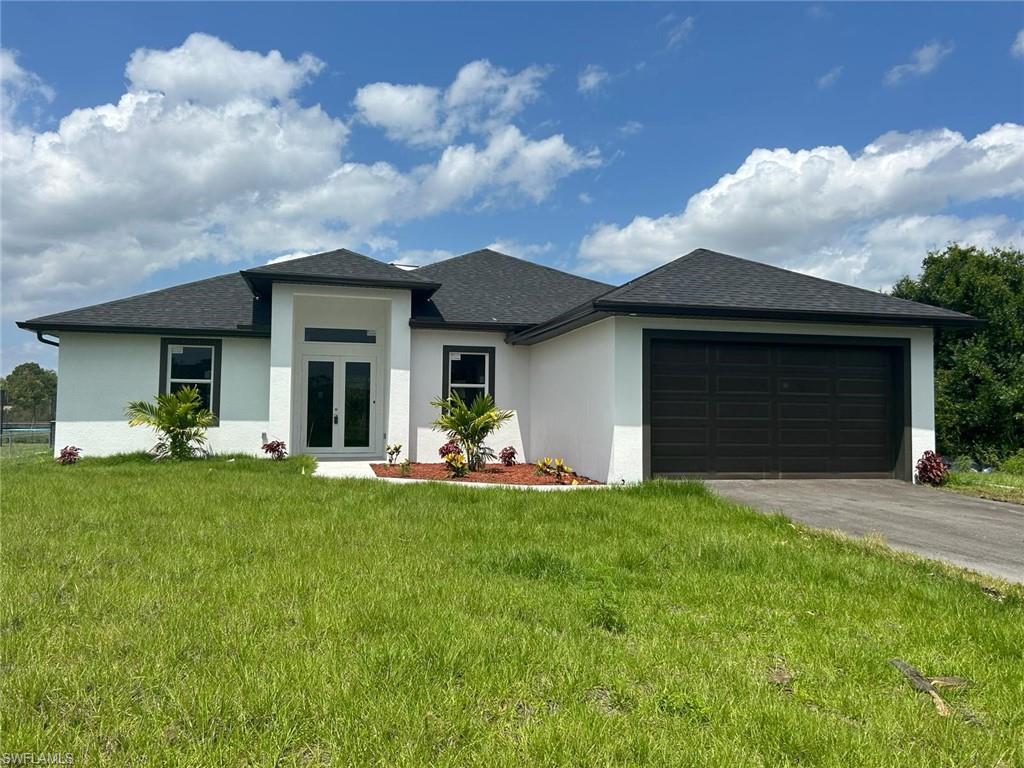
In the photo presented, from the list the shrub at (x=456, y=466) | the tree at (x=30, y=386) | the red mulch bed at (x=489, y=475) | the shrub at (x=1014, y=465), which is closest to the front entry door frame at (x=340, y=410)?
the red mulch bed at (x=489, y=475)

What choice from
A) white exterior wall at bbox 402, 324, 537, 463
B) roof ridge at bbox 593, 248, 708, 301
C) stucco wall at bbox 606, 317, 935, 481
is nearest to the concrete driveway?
stucco wall at bbox 606, 317, 935, 481

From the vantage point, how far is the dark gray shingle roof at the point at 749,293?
10461 mm

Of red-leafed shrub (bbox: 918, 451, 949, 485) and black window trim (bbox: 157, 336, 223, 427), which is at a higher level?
black window trim (bbox: 157, 336, 223, 427)

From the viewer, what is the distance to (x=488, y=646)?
3.27 metres

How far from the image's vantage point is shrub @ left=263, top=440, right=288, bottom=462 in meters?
12.8

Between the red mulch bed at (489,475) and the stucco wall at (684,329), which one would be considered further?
the red mulch bed at (489,475)

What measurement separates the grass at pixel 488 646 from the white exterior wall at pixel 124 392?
25.6 ft

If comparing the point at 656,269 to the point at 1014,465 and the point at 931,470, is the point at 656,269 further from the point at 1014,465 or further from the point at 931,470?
the point at 1014,465

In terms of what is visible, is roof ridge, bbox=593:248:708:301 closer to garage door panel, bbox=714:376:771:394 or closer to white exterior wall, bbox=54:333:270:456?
garage door panel, bbox=714:376:771:394

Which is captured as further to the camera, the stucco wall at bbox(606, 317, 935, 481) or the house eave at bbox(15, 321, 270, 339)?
the house eave at bbox(15, 321, 270, 339)

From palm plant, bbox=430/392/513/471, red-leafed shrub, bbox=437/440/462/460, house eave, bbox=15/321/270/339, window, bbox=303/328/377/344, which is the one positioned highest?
window, bbox=303/328/377/344

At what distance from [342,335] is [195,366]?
11.3 ft

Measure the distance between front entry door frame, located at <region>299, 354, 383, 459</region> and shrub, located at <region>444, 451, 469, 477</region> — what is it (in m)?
4.10

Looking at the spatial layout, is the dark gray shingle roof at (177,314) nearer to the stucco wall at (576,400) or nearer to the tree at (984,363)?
the stucco wall at (576,400)
